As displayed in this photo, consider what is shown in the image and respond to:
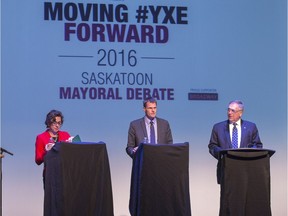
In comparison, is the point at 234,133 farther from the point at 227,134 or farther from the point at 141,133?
the point at 141,133

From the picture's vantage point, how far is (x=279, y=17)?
27.4 ft

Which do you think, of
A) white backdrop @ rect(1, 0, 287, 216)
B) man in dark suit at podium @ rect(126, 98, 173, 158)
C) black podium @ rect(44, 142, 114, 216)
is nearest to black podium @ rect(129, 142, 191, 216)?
black podium @ rect(44, 142, 114, 216)

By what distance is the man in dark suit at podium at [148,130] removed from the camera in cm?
681

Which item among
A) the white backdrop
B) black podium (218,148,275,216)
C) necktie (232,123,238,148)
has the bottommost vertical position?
black podium (218,148,275,216)

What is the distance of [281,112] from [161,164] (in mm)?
2964

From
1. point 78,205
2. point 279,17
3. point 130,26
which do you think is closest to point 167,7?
point 130,26

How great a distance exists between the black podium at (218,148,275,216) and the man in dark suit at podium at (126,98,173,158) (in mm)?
1102

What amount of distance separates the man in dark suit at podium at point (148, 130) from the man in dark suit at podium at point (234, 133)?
54 cm

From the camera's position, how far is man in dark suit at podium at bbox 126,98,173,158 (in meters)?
6.81

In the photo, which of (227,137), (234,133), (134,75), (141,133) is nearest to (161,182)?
(141,133)

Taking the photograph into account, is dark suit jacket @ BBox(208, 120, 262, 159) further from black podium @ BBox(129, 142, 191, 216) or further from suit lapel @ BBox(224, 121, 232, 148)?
black podium @ BBox(129, 142, 191, 216)

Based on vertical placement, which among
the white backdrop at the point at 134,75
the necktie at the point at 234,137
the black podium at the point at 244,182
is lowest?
the black podium at the point at 244,182

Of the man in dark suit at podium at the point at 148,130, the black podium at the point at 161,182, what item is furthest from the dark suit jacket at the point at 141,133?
the black podium at the point at 161,182

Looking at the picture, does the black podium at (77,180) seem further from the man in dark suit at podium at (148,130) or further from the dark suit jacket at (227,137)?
the dark suit jacket at (227,137)
